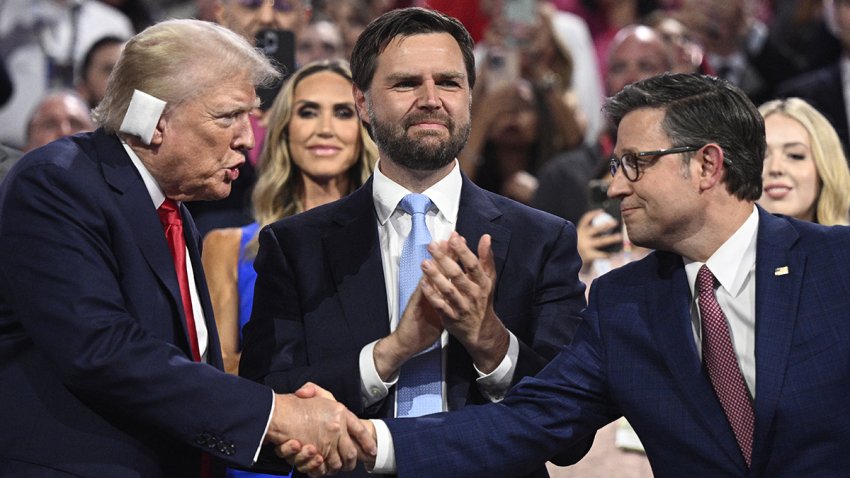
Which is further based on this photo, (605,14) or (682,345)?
(605,14)

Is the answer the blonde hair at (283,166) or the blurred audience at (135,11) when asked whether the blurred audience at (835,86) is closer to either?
the blonde hair at (283,166)

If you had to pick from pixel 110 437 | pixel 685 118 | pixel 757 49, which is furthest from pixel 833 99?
pixel 110 437

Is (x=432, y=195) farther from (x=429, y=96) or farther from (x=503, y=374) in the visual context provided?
(x=503, y=374)

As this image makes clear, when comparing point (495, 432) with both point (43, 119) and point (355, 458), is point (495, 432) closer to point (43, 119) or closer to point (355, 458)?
point (355, 458)

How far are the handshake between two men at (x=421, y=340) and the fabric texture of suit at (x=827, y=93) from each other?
362 centimetres

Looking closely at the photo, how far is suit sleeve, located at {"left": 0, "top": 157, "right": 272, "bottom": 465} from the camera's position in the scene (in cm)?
304

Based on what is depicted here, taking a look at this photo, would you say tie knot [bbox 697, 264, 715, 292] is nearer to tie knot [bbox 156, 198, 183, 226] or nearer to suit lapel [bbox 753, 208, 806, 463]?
suit lapel [bbox 753, 208, 806, 463]

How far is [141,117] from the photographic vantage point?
327 centimetres

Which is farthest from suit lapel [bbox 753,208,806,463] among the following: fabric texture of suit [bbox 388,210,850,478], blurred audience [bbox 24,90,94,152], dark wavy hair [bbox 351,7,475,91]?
blurred audience [bbox 24,90,94,152]

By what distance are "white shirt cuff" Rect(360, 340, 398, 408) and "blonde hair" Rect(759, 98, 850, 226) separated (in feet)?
7.18

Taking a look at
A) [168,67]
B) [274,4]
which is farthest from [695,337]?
[274,4]

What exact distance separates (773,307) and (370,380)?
101 cm

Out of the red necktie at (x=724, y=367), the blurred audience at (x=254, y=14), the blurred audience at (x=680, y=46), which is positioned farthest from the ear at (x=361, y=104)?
the blurred audience at (x=680, y=46)

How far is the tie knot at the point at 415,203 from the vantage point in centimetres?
345
